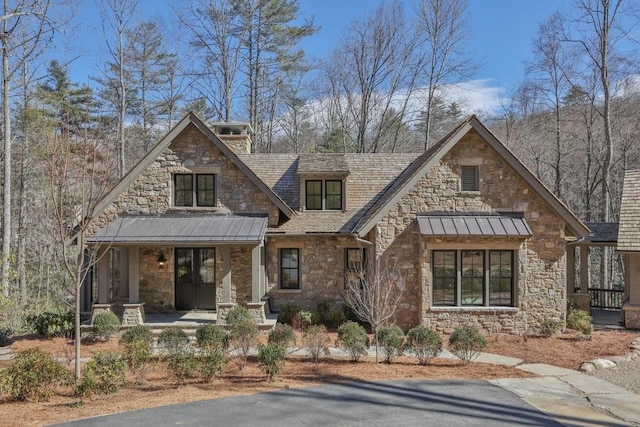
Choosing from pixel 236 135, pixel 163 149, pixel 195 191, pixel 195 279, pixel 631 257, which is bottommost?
pixel 195 279

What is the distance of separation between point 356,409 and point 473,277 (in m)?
7.31

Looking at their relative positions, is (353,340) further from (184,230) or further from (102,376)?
(184,230)

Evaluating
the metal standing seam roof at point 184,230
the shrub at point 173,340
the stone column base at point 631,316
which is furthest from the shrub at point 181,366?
the stone column base at point 631,316

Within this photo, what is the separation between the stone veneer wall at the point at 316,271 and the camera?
51.6 feet

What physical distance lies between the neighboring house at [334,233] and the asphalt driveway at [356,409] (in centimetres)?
508

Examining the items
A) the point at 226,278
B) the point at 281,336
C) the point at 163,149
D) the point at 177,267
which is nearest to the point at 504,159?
the point at 281,336

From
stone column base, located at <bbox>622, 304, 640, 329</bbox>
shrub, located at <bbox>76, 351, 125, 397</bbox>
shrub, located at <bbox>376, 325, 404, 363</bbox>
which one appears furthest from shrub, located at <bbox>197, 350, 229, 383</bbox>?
stone column base, located at <bbox>622, 304, 640, 329</bbox>

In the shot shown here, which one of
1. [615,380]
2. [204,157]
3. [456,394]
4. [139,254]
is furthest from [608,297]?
[139,254]

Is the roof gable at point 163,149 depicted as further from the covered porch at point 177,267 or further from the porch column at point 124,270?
the porch column at point 124,270

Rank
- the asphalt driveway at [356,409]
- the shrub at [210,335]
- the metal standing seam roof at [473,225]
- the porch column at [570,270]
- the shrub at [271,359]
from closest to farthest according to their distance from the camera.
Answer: the asphalt driveway at [356,409]
the shrub at [271,359]
the shrub at [210,335]
the metal standing seam roof at [473,225]
the porch column at [570,270]

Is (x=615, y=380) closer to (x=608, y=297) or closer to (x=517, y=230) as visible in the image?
(x=517, y=230)

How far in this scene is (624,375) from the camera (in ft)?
31.6

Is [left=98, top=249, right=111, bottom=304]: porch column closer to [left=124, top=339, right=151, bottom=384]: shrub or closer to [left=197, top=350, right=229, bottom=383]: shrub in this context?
[left=124, top=339, right=151, bottom=384]: shrub

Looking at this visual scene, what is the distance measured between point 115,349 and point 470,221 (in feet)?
35.7
